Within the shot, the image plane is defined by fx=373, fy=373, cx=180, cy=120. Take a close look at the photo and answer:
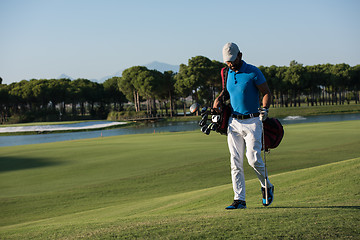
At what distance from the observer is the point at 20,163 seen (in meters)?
18.3

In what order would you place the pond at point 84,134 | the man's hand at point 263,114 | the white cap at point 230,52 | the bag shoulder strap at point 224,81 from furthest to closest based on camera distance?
the pond at point 84,134 < the bag shoulder strap at point 224,81 < the white cap at point 230,52 < the man's hand at point 263,114

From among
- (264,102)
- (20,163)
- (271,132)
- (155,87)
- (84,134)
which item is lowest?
(84,134)

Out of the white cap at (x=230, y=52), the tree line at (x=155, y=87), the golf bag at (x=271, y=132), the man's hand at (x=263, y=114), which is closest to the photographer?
the man's hand at (x=263, y=114)

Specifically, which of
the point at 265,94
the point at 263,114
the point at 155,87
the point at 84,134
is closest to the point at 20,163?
the point at 265,94

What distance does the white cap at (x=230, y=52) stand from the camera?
583 centimetres

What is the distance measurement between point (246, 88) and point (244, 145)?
0.95 m

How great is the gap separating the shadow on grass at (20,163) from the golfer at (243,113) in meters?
13.3

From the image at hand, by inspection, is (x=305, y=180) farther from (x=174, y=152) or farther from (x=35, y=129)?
(x=35, y=129)

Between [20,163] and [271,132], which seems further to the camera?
[20,163]

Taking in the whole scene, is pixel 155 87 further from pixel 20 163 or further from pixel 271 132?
pixel 271 132

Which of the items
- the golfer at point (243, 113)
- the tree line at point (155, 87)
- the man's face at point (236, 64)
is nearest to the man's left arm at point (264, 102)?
the golfer at point (243, 113)

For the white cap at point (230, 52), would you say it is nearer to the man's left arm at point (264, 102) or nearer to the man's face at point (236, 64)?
the man's face at point (236, 64)

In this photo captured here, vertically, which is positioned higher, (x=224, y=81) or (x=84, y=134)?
(x=224, y=81)

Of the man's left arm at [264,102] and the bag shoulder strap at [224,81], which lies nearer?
the man's left arm at [264,102]
